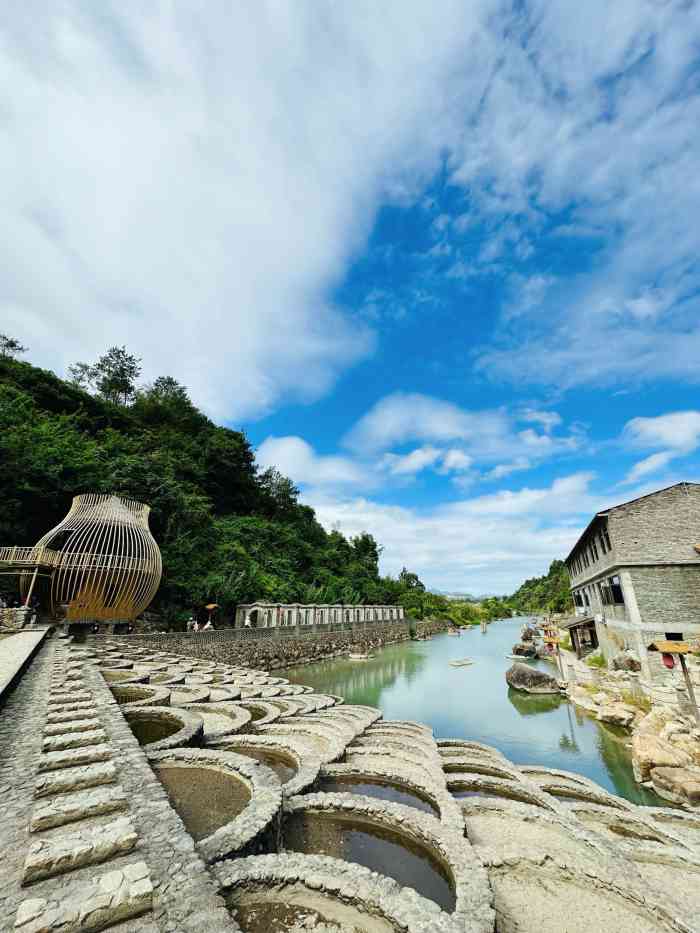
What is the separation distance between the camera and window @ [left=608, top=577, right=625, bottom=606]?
1537 centimetres

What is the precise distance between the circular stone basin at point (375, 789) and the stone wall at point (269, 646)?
1199cm

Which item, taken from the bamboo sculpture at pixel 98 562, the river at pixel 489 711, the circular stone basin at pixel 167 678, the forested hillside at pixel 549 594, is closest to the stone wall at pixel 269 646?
the river at pixel 489 711

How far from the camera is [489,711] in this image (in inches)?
549

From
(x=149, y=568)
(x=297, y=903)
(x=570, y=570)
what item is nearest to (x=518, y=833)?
(x=297, y=903)

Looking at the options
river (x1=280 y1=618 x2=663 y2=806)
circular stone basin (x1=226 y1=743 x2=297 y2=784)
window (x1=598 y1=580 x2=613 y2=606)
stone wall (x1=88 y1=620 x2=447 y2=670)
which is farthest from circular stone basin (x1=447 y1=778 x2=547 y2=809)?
window (x1=598 y1=580 x2=613 y2=606)

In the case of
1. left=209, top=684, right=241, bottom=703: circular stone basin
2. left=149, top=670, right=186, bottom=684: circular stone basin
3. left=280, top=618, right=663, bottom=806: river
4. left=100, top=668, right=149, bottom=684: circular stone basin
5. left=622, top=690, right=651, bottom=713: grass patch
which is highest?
left=100, top=668, right=149, bottom=684: circular stone basin

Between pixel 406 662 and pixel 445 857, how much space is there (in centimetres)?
2529

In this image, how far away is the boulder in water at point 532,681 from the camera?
15820 mm

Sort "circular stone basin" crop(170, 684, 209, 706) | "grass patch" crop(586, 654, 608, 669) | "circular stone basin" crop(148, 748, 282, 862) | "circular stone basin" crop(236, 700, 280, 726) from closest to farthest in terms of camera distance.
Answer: "circular stone basin" crop(148, 748, 282, 862) → "circular stone basin" crop(236, 700, 280, 726) → "circular stone basin" crop(170, 684, 209, 706) → "grass patch" crop(586, 654, 608, 669)

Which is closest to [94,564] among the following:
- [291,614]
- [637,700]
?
[291,614]

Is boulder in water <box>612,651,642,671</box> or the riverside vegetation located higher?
the riverside vegetation

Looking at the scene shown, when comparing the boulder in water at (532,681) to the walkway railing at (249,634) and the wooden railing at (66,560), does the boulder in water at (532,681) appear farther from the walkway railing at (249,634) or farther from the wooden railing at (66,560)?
the wooden railing at (66,560)

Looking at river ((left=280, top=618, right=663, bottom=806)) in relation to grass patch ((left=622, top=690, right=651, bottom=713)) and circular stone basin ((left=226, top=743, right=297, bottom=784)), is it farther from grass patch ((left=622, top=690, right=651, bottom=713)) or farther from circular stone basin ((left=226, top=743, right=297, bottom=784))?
circular stone basin ((left=226, top=743, right=297, bottom=784))

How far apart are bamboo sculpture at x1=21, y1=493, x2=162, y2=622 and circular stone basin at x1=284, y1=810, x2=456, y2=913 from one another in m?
14.4
